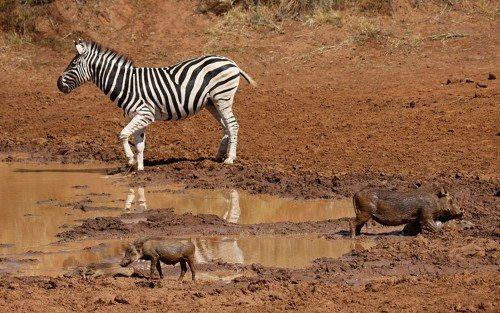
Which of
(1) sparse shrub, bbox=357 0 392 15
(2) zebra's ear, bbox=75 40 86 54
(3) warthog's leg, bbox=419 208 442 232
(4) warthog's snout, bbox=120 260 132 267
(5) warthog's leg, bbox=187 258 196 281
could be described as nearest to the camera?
(5) warthog's leg, bbox=187 258 196 281

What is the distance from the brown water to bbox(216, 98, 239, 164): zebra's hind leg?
147cm

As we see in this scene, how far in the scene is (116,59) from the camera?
17172 millimetres

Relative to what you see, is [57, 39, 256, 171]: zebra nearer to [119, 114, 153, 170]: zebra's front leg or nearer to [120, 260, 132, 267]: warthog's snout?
[119, 114, 153, 170]: zebra's front leg

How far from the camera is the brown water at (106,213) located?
11.5 m

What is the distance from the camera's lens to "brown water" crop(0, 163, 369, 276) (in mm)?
11469

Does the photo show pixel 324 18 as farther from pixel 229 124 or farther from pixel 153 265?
pixel 153 265

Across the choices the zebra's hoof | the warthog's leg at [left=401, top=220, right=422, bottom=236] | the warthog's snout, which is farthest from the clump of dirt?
the zebra's hoof

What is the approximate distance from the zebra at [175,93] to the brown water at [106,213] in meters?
1.05

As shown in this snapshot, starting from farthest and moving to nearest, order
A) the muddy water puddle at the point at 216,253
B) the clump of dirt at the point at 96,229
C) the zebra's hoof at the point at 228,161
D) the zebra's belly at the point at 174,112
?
the zebra's belly at the point at 174,112 → the zebra's hoof at the point at 228,161 → the clump of dirt at the point at 96,229 → the muddy water puddle at the point at 216,253

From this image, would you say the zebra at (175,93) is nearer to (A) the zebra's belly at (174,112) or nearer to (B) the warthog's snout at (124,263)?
(A) the zebra's belly at (174,112)

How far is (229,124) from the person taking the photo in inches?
657

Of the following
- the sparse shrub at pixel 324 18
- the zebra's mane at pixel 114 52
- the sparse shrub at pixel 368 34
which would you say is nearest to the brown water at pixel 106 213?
the zebra's mane at pixel 114 52

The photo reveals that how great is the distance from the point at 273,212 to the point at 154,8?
438 inches

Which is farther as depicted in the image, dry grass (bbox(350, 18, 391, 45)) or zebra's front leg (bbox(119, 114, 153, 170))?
dry grass (bbox(350, 18, 391, 45))
